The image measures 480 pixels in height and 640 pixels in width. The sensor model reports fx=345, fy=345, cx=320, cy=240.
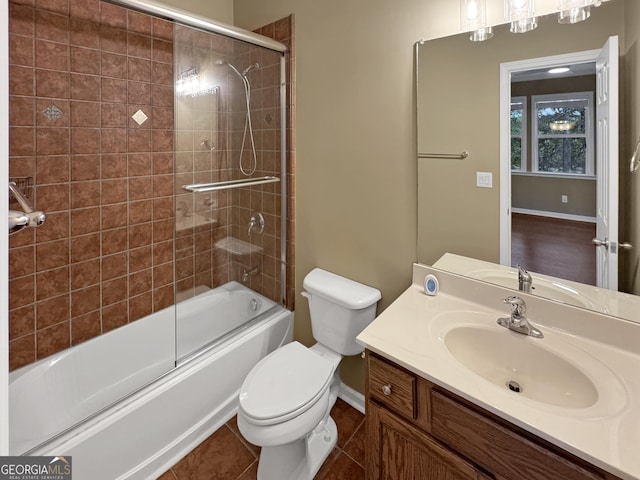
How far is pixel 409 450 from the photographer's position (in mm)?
1096

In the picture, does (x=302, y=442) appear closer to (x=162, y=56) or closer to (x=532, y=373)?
(x=532, y=373)

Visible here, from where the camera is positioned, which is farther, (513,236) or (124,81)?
(124,81)

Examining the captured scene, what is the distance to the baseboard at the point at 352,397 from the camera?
2018 mm

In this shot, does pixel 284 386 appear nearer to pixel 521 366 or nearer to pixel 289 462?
pixel 289 462

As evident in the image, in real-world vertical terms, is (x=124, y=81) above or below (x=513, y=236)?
above

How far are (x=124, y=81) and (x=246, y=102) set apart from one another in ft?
2.18

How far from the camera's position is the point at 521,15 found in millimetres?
1263

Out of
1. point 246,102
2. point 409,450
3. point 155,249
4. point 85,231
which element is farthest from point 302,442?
point 246,102

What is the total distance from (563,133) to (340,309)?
121 centimetres

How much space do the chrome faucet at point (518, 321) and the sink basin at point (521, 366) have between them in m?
0.03

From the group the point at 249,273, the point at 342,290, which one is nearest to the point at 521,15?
the point at 342,290
